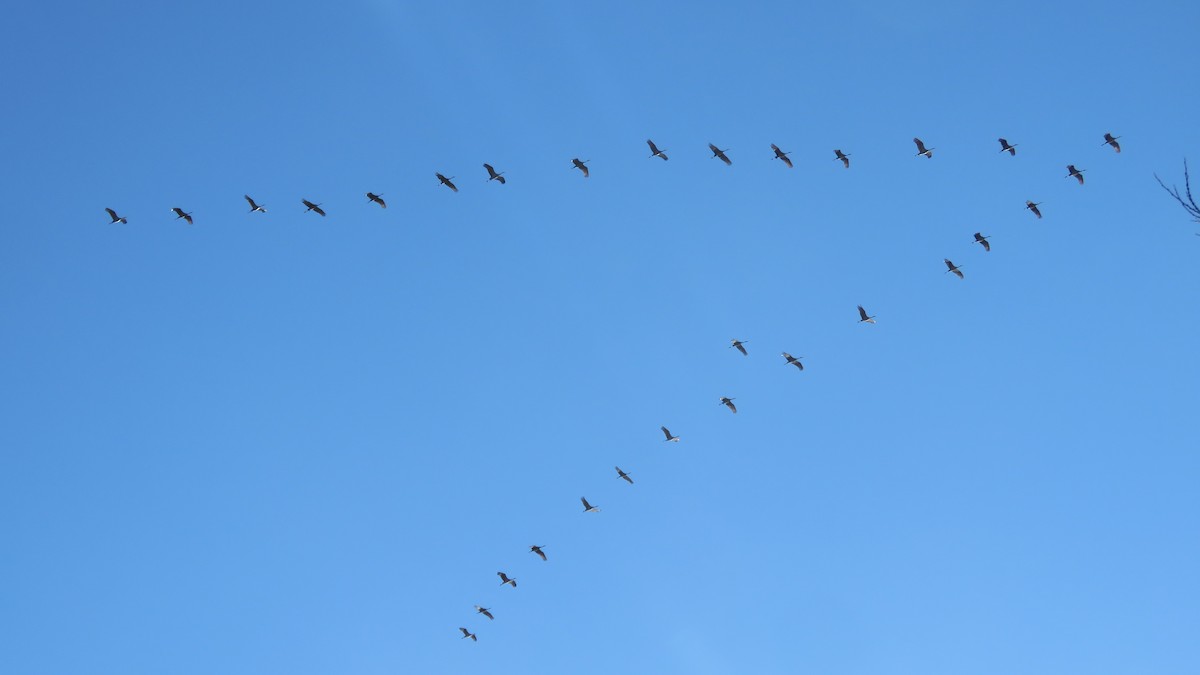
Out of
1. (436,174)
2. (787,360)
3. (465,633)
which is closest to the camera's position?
(436,174)

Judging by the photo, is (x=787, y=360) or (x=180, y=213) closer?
(x=180, y=213)

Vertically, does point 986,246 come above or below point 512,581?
above

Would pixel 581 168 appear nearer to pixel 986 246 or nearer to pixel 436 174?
pixel 436 174

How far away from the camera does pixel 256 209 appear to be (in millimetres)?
68625

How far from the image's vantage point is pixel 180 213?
67.1 metres

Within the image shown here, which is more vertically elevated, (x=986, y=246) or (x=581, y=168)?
(x=581, y=168)

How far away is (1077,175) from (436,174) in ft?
129

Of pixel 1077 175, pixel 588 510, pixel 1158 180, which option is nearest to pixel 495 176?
pixel 588 510

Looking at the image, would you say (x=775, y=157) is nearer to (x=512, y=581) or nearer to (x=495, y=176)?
(x=495, y=176)

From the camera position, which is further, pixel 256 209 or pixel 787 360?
pixel 787 360

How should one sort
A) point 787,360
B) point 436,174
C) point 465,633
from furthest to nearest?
point 465,633, point 787,360, point 436,174

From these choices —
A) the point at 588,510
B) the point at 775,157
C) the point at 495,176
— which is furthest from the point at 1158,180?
the point at 588,510

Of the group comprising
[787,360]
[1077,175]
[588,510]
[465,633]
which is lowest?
[465,633]

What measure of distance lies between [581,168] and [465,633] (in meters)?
34.7
